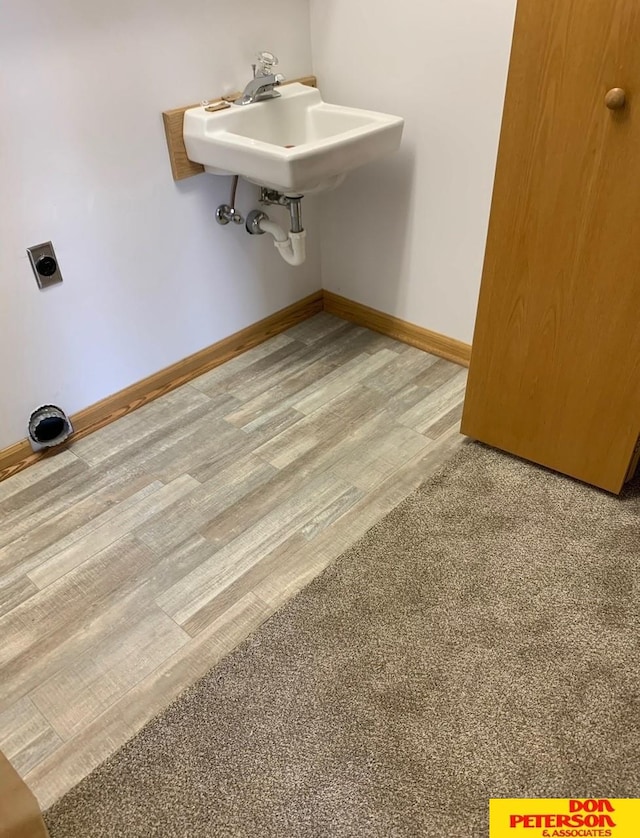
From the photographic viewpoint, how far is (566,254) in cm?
156

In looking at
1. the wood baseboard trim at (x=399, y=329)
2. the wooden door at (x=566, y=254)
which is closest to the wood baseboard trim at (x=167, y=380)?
the wood baseboard trim at (x=399, y=329)

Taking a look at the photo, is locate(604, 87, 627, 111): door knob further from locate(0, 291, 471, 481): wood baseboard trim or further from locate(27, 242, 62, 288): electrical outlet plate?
locate(27, 242, 62, 288): electrical outlet plate

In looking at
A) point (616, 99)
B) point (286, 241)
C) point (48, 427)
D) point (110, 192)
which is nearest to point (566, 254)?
point (616, 99)

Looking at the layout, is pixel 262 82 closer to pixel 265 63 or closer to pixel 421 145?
pixel 265 63

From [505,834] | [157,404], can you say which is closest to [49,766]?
[505,834]

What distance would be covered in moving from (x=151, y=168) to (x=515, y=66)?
108cm

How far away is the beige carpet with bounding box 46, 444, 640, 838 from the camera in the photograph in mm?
1231

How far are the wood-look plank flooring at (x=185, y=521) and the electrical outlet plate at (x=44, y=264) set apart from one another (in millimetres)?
525

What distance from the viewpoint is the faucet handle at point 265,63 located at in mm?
2033

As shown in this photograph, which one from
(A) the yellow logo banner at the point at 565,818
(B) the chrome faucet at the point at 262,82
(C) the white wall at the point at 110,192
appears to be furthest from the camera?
(B) the chrome faucet at the point at 262,82

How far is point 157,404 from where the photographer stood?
7.54ft

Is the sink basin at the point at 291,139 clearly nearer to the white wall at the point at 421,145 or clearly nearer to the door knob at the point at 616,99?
the white wall at the point at 421,145

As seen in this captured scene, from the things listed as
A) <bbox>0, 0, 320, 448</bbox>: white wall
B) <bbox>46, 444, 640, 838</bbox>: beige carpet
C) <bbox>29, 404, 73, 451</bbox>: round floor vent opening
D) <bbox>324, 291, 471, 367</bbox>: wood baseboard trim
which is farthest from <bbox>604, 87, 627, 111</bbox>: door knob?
<bbox>29, 404, 73, 451</bbox>: round floor vent opening

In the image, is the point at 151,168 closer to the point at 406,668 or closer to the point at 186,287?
the point at 186,287
